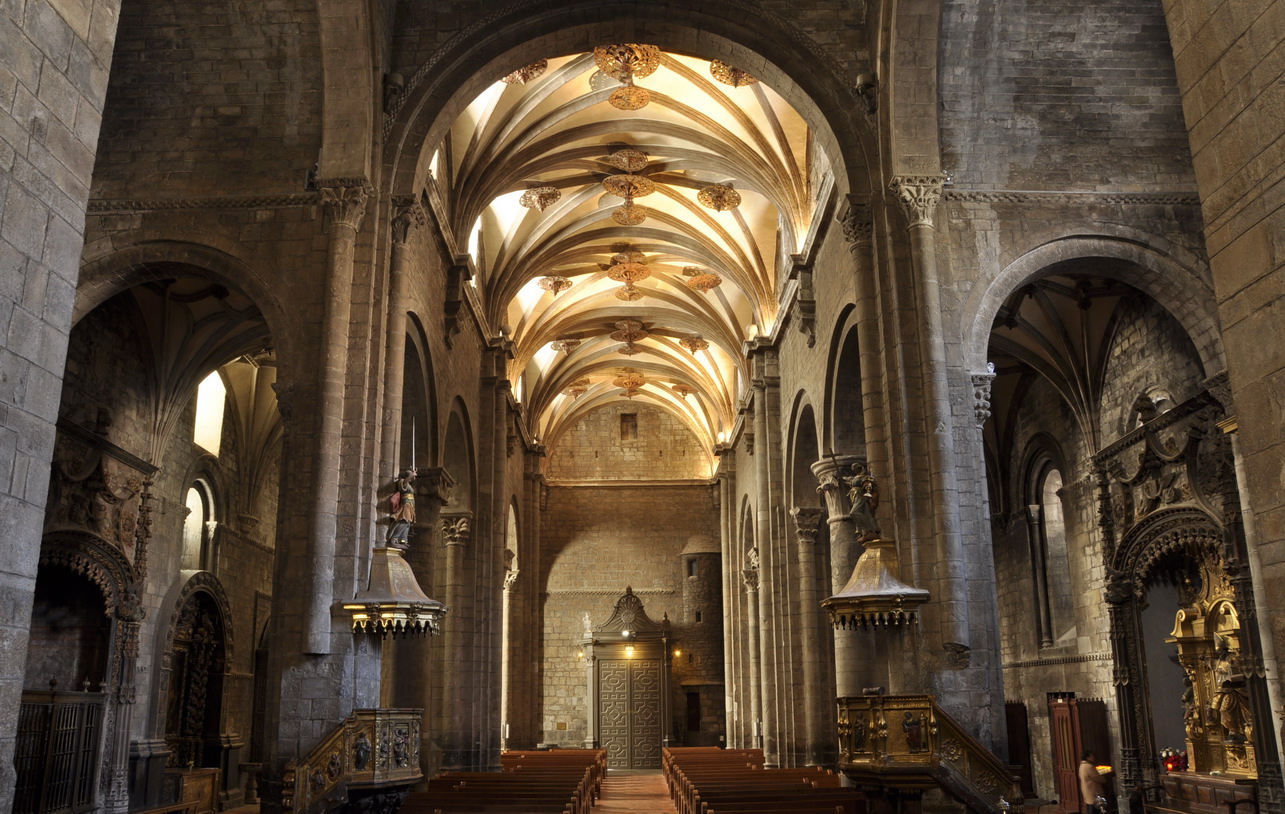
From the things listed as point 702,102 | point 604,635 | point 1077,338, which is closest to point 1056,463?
point 1077,338

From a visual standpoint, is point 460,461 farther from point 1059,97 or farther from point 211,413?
point 1059,97

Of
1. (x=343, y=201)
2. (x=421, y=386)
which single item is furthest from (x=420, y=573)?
(x=343, y=201)

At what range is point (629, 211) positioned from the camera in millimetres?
22594

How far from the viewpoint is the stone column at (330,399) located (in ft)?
36.1

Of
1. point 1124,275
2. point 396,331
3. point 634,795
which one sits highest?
point 1124,275

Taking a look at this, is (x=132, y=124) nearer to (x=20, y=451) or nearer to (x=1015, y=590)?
(x=20, y=451)

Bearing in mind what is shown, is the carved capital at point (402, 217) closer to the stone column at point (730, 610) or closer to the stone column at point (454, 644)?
the stone column at point (454, 644)

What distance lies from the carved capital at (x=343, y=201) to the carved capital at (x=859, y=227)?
578cm

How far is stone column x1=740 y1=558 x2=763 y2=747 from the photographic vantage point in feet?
77.0

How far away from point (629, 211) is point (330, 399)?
1218 centimetres

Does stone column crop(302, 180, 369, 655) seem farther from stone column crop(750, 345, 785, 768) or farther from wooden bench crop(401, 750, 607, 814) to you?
stone column crop(750, 345, 785, 768)

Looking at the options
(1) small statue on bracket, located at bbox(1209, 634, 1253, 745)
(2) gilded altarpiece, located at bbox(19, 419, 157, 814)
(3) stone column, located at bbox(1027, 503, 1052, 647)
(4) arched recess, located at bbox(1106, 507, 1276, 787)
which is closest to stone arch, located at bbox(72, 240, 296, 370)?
(2) gilded altarpiece, located at bbox(19, 419, 157, 814)

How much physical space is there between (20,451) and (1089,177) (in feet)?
37.7

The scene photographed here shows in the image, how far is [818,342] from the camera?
16.8 m
